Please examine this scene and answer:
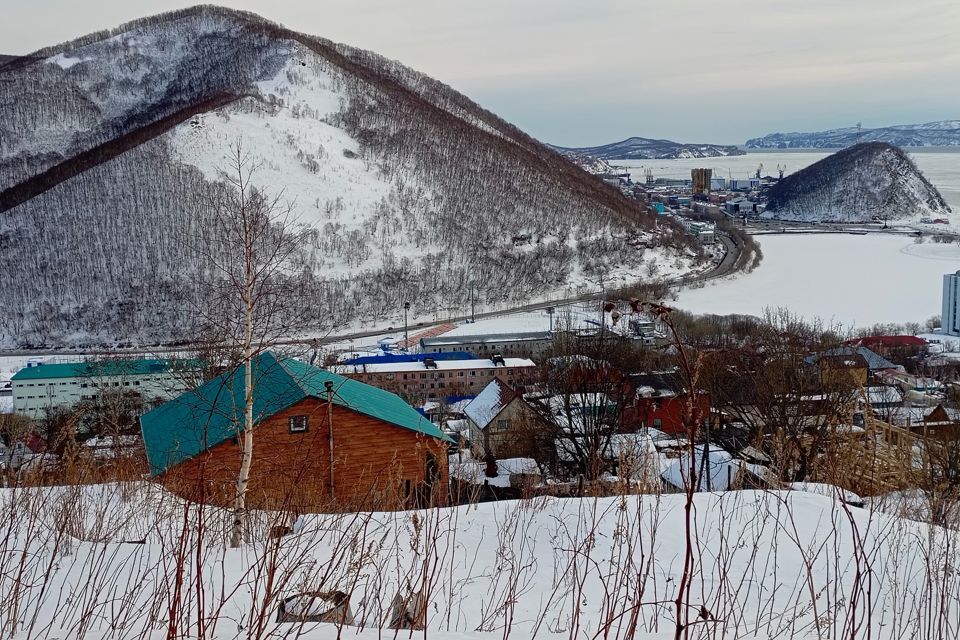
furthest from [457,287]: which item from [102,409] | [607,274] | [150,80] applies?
[150,80]

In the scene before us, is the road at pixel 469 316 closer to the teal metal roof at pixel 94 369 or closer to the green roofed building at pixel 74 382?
the teal metal roof at pixel 94 369

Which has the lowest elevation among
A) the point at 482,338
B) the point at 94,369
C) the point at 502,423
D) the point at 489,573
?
the point at 482,338

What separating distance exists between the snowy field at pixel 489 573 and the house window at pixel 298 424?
2345mm

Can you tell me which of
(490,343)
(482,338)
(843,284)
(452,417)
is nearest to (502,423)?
(452,417)

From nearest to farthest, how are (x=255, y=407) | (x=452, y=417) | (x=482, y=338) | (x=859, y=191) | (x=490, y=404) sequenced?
(x=255, y=407)
(x=490, y=404)
(x=452, y=417)
(x=482, y=338)
(x=859, y=191)

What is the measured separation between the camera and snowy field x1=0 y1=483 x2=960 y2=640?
1.76 meters

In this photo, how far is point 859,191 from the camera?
74250 millimetres

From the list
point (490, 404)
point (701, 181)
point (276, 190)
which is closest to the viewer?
point (490, 404)

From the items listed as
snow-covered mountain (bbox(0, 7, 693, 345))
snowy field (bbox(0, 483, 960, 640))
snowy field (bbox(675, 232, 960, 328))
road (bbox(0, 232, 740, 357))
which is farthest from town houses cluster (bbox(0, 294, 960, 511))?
snow-covered mountain (bbox(0, 7, 693, 345))

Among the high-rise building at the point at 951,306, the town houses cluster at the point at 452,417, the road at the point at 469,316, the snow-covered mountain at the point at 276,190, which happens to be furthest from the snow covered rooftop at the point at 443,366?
the high-rise building at the point at 951,306

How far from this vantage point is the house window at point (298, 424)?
6215 millimetres

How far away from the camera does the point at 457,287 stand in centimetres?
3716

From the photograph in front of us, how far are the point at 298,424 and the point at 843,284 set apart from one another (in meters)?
32.3

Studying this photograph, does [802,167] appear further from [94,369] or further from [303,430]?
[303,430]
